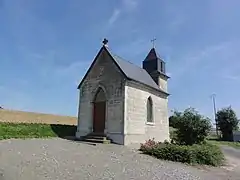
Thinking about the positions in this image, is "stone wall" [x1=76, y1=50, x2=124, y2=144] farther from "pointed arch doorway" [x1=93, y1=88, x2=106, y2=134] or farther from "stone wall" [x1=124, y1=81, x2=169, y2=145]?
"stone wall" [x1=124, y1=81, x2=169, y2=145]

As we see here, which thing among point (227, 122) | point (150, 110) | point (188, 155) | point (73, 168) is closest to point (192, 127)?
point (150, 110)

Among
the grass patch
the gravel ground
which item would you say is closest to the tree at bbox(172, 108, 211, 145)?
the gravel ground

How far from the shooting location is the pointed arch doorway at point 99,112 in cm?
1795

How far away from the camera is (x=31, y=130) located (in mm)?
18734

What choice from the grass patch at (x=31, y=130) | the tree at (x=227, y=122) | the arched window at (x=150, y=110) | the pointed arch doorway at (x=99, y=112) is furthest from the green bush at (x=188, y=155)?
the tree at (x=227, y=122)

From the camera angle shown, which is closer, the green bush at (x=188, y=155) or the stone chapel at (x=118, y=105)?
the green bush at (x=188, y=155)

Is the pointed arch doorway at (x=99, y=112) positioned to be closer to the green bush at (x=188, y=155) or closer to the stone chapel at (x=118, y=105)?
the stone chapel at (x=118, y=105)

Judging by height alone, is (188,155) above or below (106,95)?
below

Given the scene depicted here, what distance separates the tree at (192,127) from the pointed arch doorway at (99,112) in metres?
6.33

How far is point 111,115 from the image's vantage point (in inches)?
672

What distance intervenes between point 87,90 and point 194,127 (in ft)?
31.1

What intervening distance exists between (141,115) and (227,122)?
37924 millimetres

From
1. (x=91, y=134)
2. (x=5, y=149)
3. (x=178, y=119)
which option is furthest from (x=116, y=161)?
(x=178, y=119)

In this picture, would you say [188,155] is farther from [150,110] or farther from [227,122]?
[227,122]
